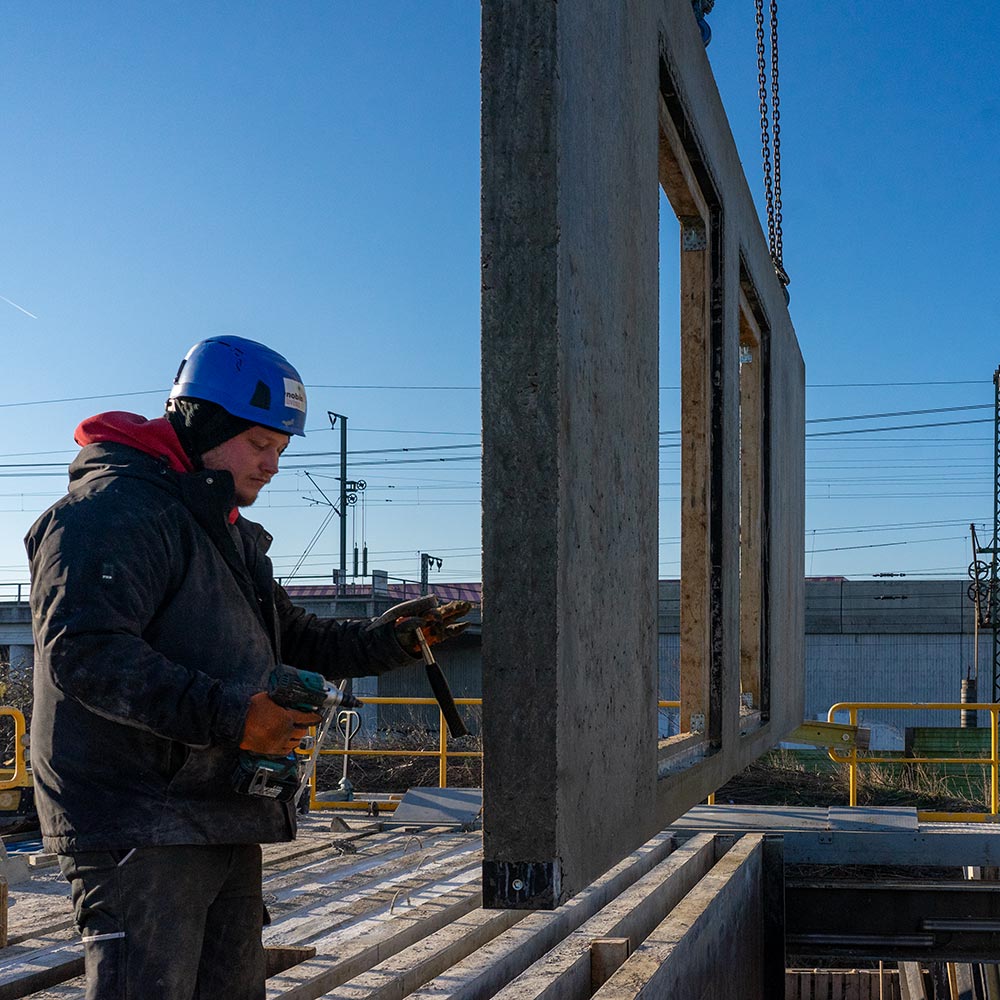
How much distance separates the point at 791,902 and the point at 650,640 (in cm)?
497

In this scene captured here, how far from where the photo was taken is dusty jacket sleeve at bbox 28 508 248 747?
2529 millimetres

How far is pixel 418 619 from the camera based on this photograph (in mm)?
3494

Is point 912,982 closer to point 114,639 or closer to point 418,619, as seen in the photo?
point 418,619

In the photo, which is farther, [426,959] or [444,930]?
[444,930]

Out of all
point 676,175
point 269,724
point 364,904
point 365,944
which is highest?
point 676,175

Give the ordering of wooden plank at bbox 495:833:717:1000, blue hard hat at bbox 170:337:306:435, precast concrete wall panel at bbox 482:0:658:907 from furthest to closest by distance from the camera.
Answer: wooden plank at bbox 495:833:717:1000 → blue hard hat at bbox 170:337:306:435 → precast concrete wall panel at bbox 482:0:658:907

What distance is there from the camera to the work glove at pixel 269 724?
263 centimetres

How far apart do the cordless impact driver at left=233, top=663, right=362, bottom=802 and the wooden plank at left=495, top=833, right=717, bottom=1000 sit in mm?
1502

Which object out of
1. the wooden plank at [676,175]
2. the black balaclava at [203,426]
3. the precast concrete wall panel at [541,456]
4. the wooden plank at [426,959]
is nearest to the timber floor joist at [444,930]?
the wooden plank at [426,959]

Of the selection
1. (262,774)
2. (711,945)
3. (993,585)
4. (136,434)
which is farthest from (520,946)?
(993,585)

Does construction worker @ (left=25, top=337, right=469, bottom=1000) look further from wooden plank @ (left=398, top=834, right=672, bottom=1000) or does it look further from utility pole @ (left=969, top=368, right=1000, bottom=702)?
utility pole @ (left=969, top=368, right=1000, bottom=702)

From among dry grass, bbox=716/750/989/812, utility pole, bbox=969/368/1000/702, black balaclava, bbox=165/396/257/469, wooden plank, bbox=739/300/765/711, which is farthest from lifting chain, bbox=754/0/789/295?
utility pole, bbox=969/368/1000/702

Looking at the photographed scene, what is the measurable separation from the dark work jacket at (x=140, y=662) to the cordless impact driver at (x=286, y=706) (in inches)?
2.2

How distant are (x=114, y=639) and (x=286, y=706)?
1.26 ft
